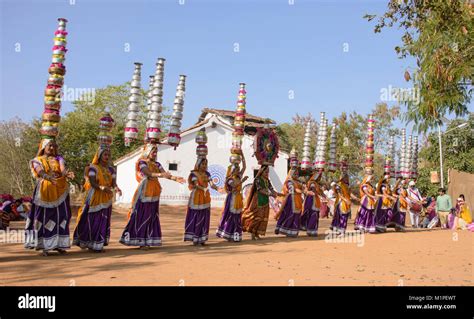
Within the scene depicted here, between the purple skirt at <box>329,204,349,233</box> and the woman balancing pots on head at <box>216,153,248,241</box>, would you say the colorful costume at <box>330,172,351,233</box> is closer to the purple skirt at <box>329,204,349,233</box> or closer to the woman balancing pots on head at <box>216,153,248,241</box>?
the purple skirt at <box>329,204,349,233</box>

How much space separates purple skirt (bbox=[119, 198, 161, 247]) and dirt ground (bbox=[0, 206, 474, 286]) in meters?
0.22

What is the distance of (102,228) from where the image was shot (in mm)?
9648

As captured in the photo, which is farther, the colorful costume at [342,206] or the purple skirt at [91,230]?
the colorful costume at [342,206]

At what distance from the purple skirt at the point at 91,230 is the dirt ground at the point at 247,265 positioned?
0.76ft

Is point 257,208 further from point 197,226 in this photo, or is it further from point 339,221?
point 339,221

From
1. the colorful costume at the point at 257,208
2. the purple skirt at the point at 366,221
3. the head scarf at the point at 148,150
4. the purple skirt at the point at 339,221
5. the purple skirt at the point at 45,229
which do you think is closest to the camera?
the purple skirt at the point at 45,229

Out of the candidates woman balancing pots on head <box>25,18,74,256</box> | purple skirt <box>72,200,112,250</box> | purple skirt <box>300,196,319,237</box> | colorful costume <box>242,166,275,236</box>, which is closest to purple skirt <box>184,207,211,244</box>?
colorful costume <box>242,166,275,236</box>

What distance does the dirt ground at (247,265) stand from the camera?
671cm

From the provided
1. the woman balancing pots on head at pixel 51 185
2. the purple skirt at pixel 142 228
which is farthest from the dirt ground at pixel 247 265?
the woman balancing pots on head at pixel 51 185

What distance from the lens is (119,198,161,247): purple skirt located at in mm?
10080

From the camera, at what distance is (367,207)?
1550cm

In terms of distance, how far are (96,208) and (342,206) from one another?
7.92 metres

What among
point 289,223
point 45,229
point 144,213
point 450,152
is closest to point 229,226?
point 289,223

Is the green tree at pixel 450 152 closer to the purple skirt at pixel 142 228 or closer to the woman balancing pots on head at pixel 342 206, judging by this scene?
the woman balancing pots on head at pixel 342 206
